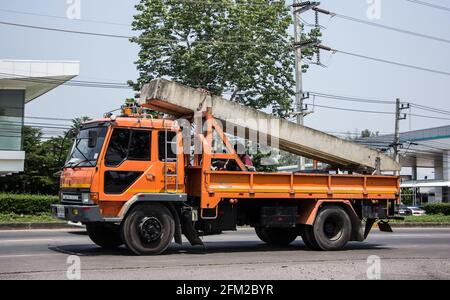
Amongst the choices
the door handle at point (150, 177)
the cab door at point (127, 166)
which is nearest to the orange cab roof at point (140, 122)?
the cab door at point (127, 166)

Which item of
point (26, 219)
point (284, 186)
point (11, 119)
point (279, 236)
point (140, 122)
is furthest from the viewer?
point (11, 119)

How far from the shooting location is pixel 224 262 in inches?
408

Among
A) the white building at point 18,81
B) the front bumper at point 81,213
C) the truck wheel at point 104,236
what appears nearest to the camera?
the front bumper at point 81,213

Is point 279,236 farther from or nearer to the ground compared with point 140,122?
nearer to the ground

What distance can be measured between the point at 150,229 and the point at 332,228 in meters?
4.40

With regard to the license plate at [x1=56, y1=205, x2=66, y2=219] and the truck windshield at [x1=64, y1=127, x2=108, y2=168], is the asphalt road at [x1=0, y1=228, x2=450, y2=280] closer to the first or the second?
the license plate at [x1=56, y1=205, x2=66, y2=219]

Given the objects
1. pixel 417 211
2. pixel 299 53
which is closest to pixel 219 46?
pixel 299 53

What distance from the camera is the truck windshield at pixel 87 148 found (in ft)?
35.3

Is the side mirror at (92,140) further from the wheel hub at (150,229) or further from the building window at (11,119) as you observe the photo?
the building window at (11,119)

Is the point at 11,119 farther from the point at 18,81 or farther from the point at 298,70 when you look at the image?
the point at 298,70

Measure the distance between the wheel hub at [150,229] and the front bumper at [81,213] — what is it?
0.79m

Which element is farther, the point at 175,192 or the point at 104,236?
the point at 104,236

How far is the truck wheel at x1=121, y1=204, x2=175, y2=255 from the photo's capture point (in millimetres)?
10695
